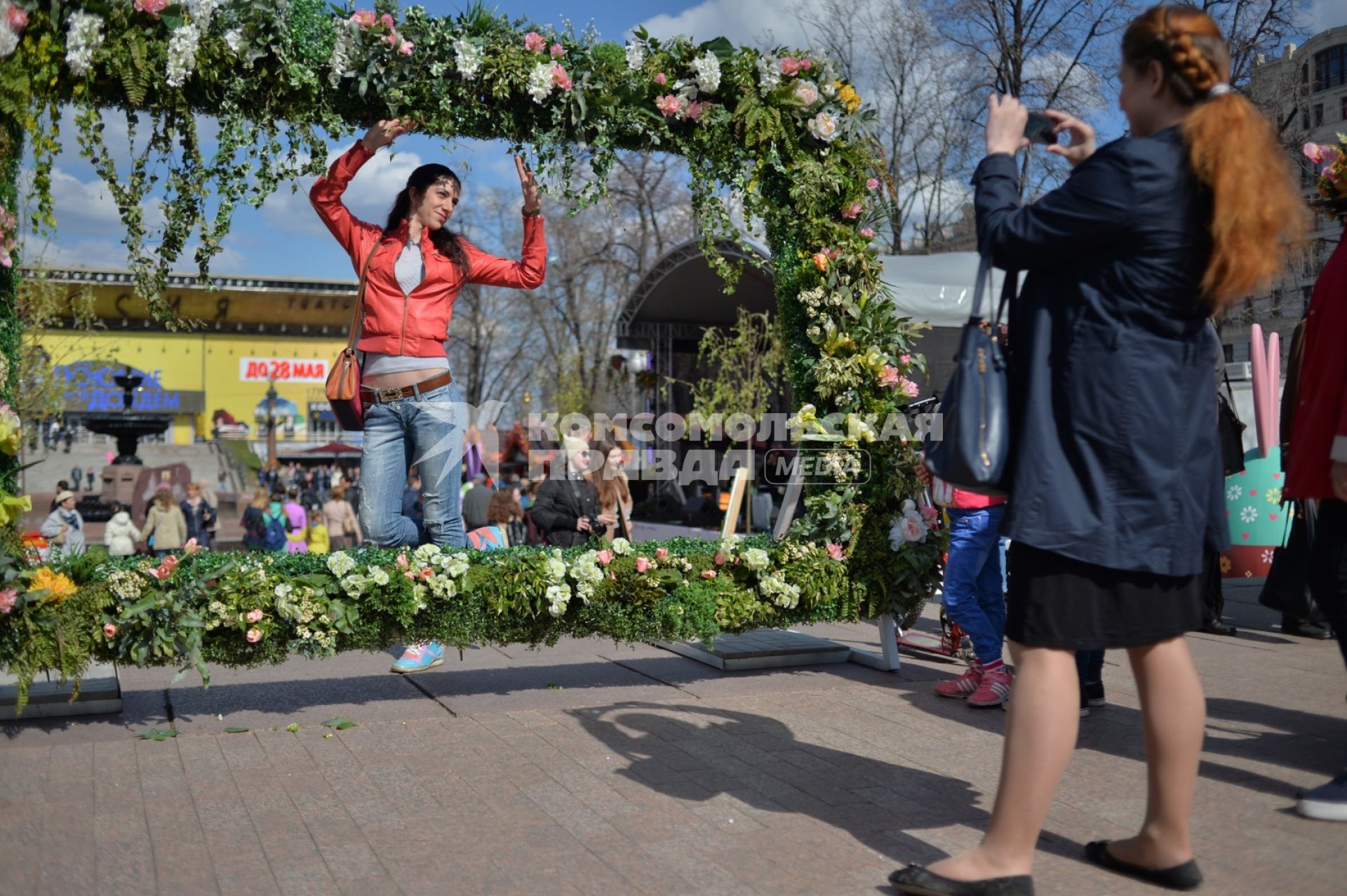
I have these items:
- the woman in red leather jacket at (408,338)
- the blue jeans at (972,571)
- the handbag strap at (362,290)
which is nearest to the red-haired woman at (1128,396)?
the blue jeans at (972,571)

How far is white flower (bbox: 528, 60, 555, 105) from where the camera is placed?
17.0ft

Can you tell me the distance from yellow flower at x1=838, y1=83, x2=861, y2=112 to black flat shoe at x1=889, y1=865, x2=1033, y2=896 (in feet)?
13.8

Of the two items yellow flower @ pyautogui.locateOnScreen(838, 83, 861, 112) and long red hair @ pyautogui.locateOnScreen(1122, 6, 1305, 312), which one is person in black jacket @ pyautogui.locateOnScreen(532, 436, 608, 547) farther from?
long red hair @ pyautogui.locateOnScreen(1122, 6, 1305, 312)

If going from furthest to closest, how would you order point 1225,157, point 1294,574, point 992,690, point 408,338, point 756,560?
point 756,560 < point 408,338 < point 992,690 < point 1294,574 < point 1225,157

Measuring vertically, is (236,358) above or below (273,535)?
above

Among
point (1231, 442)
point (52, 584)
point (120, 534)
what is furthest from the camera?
point (120, 534)

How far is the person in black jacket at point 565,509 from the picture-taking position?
28.8ft

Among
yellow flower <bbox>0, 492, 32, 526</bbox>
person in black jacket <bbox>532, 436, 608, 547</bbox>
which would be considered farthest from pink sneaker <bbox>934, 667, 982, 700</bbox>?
yellow flower <bbox>0, 492, 32, 526</bbox>

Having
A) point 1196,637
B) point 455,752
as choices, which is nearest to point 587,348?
point 1196,637

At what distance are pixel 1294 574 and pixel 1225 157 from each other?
2.61m

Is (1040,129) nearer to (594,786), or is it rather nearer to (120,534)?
(594,786)

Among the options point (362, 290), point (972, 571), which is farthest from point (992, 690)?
point (362, 290)

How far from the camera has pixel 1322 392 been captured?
3.79 m

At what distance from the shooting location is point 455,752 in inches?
171
